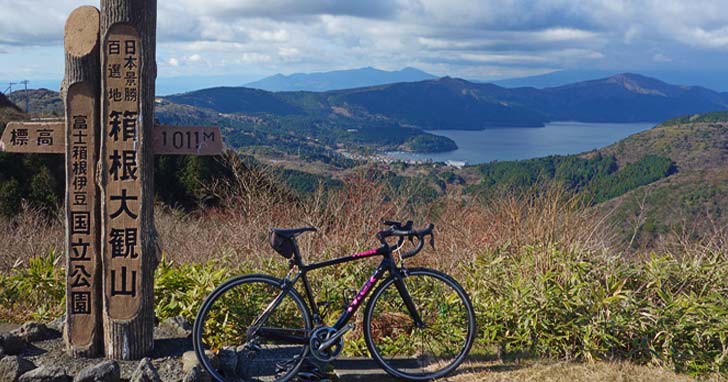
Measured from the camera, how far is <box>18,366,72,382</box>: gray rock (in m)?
3.53

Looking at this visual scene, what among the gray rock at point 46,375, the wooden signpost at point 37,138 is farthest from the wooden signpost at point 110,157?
the gray rock at point 46,375

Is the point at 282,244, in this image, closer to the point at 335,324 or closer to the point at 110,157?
the point at 335,324

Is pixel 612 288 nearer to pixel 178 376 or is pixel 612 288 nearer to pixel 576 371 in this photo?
pixel 576 371

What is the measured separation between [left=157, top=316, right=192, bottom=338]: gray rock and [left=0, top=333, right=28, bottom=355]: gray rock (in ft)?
2.69

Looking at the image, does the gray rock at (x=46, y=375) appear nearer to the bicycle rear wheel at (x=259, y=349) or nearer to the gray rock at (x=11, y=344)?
the gray rock at (x=11, y=344)

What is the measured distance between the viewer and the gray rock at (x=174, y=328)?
4.20m

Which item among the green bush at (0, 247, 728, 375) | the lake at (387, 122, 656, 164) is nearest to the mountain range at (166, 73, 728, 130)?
the lake at (387, 122, 656, 164)

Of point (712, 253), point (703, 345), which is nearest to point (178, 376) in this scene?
point (703, 345)

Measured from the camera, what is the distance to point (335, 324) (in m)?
3.88

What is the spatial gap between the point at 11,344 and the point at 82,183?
1.09 meters

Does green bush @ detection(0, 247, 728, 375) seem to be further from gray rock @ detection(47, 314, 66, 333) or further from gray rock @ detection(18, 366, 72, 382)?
gray rock @ detection(18, 366, 72, 382)

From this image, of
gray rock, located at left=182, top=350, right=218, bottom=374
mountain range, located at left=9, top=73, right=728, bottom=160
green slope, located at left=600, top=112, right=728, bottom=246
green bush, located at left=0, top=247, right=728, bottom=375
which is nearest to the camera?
gray rock, located at left=182, top=350, right=218, bottom=374

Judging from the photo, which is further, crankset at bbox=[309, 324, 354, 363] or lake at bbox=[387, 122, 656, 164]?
lake at bbox=[387, 122, 656, 164]

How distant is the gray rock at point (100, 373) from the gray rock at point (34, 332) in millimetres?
731
